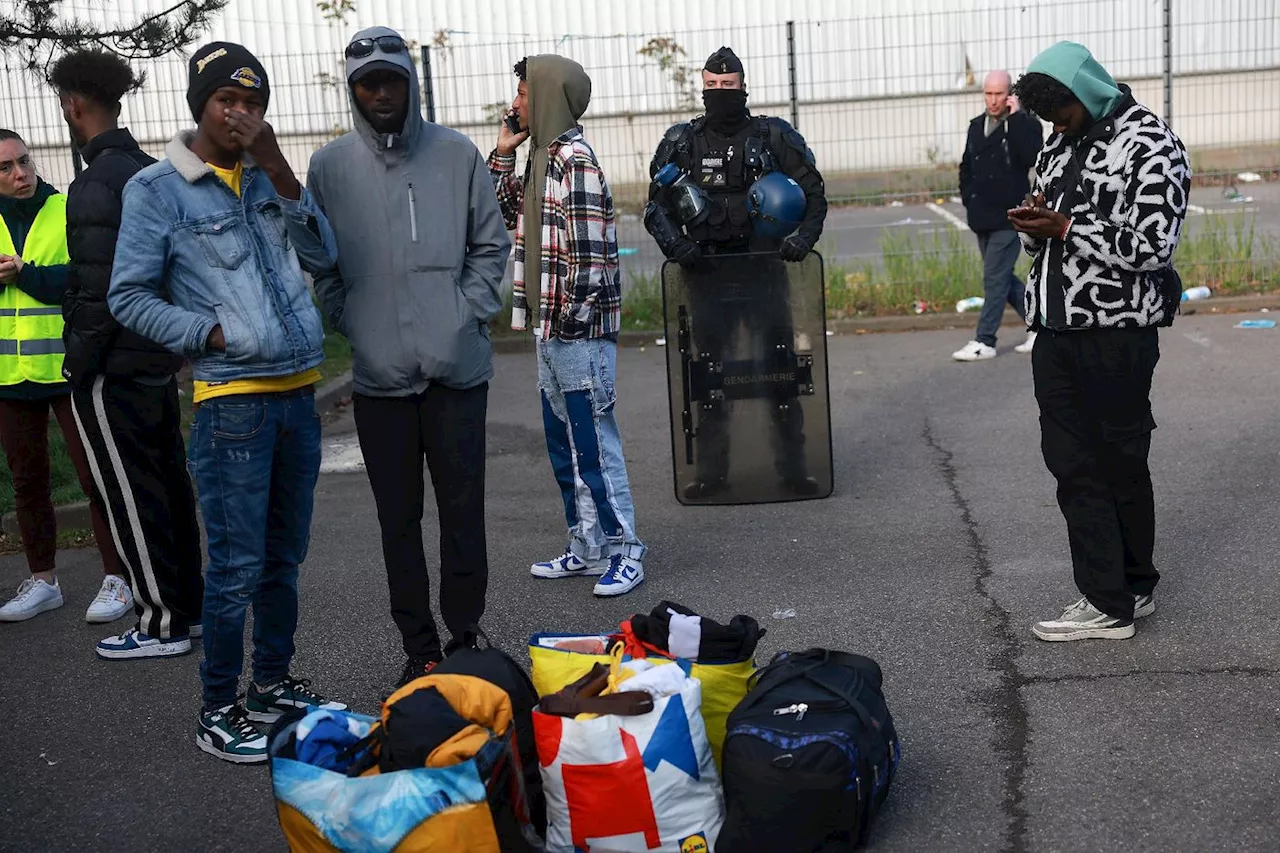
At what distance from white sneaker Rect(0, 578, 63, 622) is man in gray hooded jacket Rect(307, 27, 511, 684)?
2023mm

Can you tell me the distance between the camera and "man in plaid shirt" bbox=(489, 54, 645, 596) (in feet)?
18.4

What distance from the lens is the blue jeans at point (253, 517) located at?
4262 millimetres

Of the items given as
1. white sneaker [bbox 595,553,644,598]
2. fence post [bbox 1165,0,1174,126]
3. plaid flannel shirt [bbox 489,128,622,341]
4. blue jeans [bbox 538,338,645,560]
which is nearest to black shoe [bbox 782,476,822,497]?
blue jeans [bbox 538,338,645,560]

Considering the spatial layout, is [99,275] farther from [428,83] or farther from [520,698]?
[428,83]

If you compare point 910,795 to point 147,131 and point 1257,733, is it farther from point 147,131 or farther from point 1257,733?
point 147,131

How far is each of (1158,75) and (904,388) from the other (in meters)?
5.21

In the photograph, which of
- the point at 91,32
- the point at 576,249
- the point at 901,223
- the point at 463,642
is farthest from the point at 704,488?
the point at 901,223

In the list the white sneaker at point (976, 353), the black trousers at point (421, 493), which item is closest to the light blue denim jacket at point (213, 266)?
the black trousers at point (421, 493)

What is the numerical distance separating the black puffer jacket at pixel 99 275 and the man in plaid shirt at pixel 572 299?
144cm

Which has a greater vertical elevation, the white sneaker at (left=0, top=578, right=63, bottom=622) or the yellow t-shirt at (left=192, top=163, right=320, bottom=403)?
the yellow t-shirt at (left=192, top=163, right=320, bottom=403)

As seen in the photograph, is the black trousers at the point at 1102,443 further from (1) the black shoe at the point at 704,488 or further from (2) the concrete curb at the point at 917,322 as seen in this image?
(2) the concrete curb at the point at 917,322

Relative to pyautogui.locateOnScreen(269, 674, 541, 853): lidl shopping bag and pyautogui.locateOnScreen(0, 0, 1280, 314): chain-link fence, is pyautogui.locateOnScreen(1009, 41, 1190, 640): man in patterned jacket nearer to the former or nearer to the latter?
pyautogui.locateOnScreen(269, 674, 541, 853): lidl shopping bag

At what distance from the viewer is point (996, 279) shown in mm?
10109

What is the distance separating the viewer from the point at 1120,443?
15.9ft
